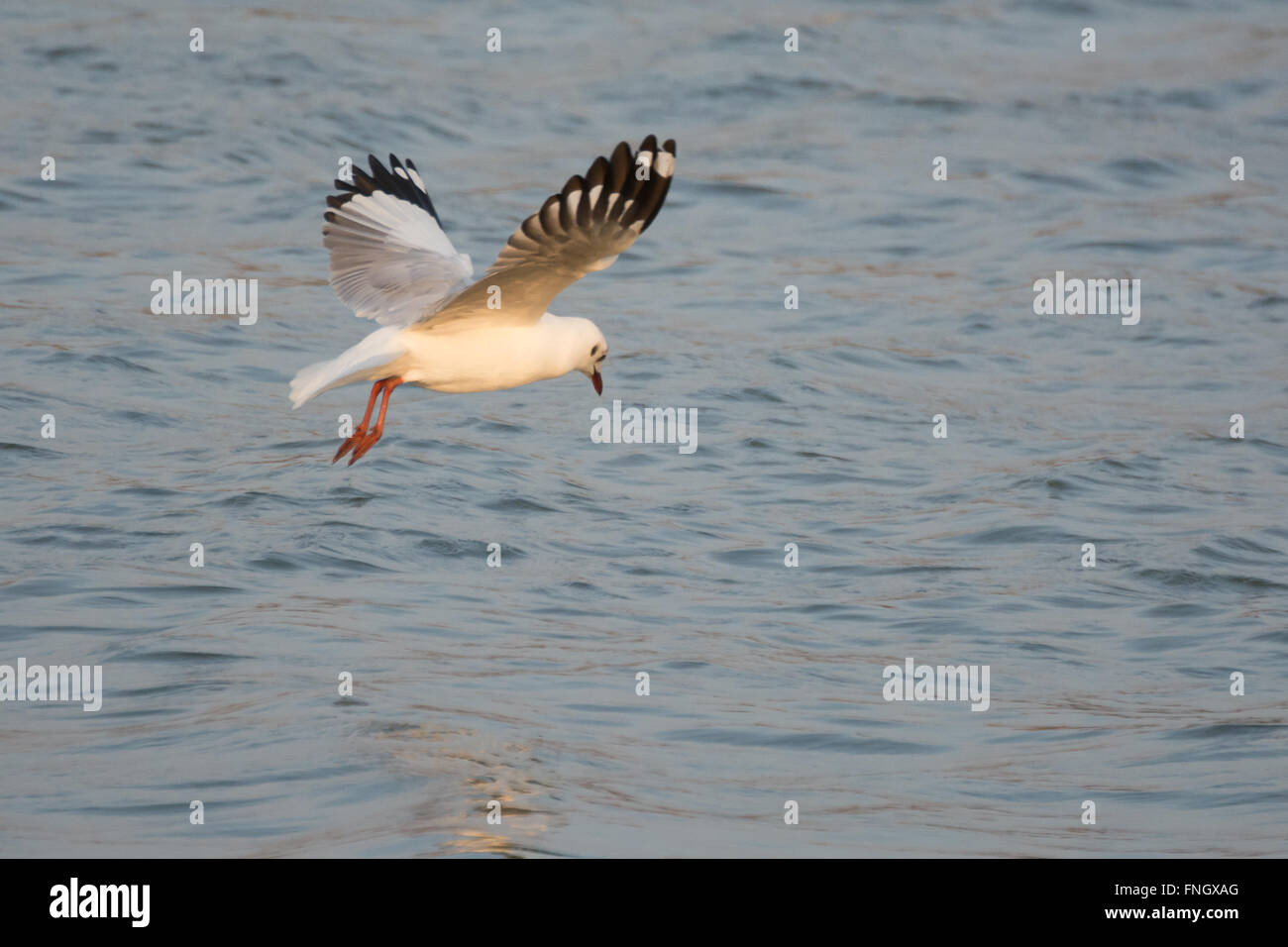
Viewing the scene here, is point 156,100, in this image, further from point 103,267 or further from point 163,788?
point 163,788

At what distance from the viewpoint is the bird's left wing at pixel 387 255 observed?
8398 millimetres

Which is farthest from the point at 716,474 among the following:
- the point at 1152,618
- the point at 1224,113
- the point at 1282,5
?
the point at 1282,5

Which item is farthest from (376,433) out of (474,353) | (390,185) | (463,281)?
(390,185)

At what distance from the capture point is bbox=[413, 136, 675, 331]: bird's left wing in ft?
22.0

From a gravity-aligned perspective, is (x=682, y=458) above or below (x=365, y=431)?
above

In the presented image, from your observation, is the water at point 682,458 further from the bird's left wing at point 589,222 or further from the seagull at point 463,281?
the bird's left wing at point 589,222

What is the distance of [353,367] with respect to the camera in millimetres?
7641

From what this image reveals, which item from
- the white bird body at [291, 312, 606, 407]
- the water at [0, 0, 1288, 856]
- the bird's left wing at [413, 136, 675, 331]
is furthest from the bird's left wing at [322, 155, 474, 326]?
the water at [0, 0, 1288, 856]

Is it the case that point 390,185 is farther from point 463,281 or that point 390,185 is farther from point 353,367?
point 353,367

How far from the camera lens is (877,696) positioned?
8.64 m

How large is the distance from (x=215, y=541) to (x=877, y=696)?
3.67 m

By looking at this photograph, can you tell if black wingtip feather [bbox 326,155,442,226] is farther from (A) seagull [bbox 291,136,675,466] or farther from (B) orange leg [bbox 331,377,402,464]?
(B) orange leg [bbox 331,377,402,464]

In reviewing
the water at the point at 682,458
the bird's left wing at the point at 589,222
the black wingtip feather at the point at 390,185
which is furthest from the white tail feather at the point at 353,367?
the water at the point at 682,458

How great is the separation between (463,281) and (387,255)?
1.39 ft
